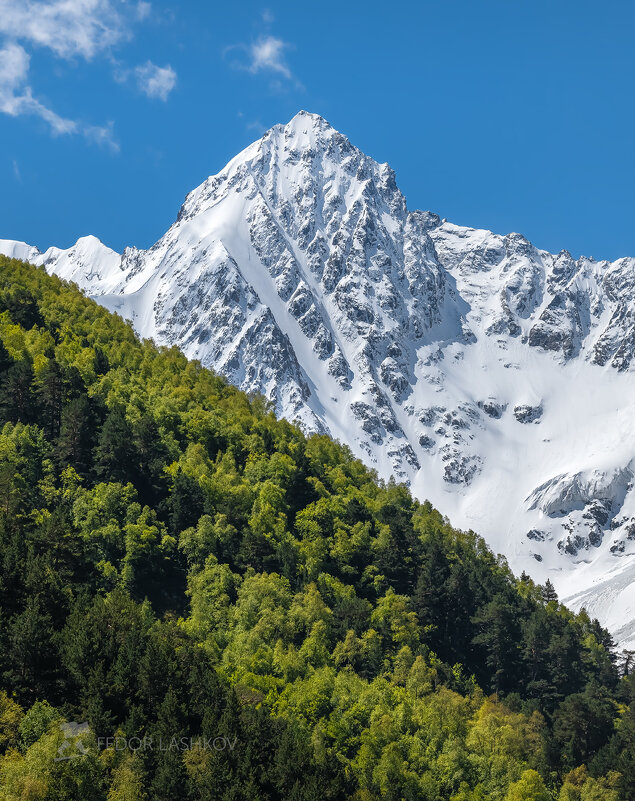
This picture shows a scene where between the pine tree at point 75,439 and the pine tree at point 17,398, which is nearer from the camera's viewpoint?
the pine tree at point 75,439

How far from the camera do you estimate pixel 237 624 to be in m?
96.3

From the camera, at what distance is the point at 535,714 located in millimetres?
104250

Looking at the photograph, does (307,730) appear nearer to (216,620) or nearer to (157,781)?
(216,620)

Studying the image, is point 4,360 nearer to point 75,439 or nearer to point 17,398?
point 17,398

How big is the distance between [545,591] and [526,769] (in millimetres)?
69759

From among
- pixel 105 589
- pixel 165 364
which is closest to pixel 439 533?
pixel 165 364

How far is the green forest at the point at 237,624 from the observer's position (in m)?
62.4

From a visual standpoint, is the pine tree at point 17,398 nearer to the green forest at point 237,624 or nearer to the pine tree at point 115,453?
the green forest at point 237,624

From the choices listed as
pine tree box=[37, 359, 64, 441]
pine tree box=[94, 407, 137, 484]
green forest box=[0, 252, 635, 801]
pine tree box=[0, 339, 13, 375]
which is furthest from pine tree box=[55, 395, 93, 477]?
pine tree box=[0, 339, 13, 375]

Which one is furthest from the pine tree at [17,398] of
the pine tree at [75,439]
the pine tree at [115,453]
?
the pine tree at [115,453]

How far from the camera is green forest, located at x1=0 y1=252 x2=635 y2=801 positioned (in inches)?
2456

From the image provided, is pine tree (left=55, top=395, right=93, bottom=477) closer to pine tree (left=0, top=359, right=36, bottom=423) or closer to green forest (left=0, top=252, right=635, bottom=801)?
green forest (left=0, top=252, right=635, bottom=801)

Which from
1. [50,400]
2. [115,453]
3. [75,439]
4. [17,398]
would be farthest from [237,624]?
[17,398]

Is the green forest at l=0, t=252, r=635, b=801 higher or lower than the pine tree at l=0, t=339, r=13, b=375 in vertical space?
lower
